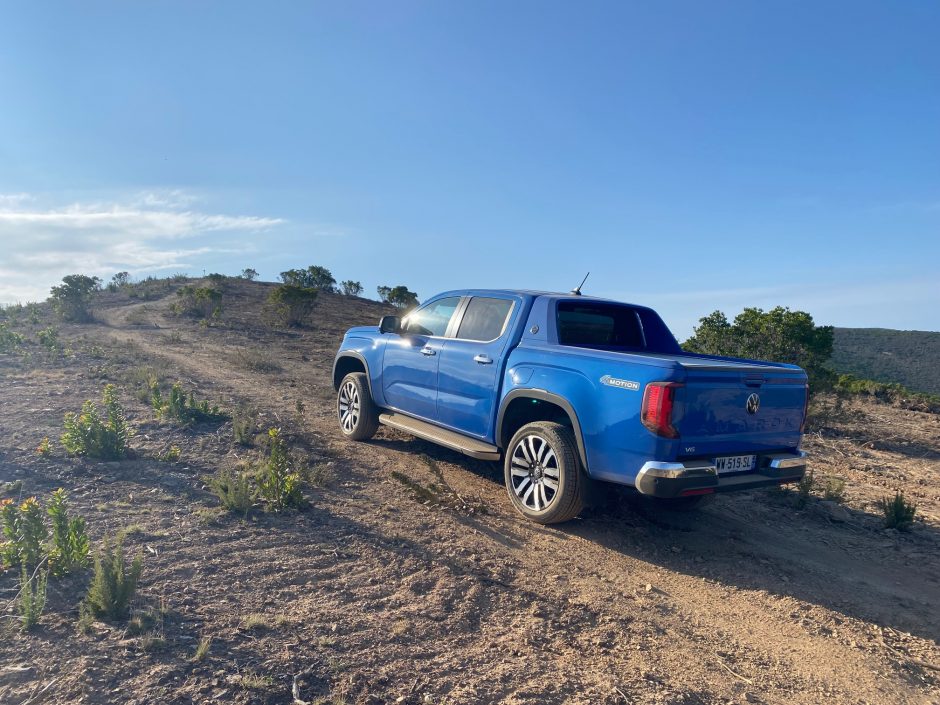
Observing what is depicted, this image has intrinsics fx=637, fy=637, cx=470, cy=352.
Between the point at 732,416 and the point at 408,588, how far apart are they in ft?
8.00

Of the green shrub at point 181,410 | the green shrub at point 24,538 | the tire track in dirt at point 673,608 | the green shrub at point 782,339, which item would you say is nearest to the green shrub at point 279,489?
the tire track in dirt at point 673,608

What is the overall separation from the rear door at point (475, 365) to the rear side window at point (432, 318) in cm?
25

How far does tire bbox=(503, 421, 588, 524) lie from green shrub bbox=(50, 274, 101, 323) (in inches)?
896

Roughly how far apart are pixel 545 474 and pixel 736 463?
53.8 inches

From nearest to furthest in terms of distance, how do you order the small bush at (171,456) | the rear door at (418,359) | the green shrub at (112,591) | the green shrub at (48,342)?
1. the green shrub at (112,591)
2. the small bush at (171,456)
3. the rear door at (418,359)
4. the green shrub at (48,342)

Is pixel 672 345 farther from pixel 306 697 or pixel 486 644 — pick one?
pixel 306 697

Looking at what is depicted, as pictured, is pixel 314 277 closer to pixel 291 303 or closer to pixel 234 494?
pixel 291 303

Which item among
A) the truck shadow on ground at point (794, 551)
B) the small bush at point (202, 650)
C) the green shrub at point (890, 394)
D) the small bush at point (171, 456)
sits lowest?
the small bush at point (202, 650)

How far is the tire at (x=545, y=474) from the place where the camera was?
4652 mm

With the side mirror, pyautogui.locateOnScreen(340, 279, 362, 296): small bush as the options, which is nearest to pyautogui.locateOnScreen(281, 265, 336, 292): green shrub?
pyautogui.locateOnScreen(340, 279, 362, 296): small bush

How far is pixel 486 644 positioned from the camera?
3209mm

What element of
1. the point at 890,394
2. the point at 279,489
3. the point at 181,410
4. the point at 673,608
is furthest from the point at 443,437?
the point at 890,394

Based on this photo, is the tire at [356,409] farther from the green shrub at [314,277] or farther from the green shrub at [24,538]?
the green shrub at [314,277]

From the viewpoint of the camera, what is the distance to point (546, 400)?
4.80m
